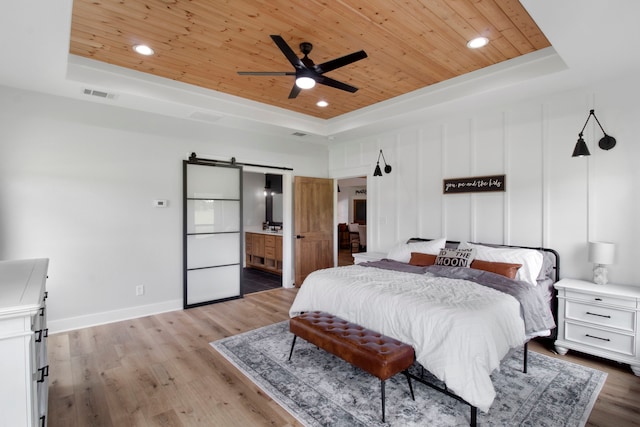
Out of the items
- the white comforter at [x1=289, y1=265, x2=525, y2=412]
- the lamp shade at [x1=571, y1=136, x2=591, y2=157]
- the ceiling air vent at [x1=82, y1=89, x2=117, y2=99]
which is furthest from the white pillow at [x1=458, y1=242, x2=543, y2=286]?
the ceiling air vent at [x1=82, y1=89, x2=117, y2=99]

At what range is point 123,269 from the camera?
13.7 feet

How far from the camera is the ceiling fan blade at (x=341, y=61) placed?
8.59ft

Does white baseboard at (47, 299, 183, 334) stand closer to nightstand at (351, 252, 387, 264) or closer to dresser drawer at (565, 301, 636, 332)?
→ nightstand at (351, 252, 387, 264)

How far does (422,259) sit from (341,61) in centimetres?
263

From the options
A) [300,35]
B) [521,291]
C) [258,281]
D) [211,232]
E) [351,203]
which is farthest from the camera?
[351,203]

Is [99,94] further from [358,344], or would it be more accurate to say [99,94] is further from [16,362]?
[358,344]

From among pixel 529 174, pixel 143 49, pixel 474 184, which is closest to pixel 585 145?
pixel 529 174

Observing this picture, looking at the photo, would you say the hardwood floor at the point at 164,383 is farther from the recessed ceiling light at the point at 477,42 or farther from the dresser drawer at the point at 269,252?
the recessed ceiling light at the point at 477,42

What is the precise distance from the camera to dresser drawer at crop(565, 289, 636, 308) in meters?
2.86

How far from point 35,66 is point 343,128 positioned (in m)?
3.85

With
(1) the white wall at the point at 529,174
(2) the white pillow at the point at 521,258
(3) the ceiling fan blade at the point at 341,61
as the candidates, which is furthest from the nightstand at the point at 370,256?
(3) the ceiling fan blade at the point at 341,61

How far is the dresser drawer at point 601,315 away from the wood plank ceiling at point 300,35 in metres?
2.55

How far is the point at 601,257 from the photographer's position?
3125 millimetres

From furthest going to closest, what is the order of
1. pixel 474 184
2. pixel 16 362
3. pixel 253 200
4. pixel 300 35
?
pixel 253 200
pixel 474 184
pixel 300 35
pixel 16 362
